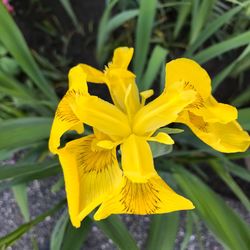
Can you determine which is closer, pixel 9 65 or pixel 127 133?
pixel 127 133

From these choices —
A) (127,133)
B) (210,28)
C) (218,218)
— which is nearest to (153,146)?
(127,133)

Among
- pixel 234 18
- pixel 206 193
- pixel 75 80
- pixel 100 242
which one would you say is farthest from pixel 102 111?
pixel 234 18

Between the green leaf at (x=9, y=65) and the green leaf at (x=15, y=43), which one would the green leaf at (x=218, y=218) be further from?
the green leaf at (x=9, y=65)

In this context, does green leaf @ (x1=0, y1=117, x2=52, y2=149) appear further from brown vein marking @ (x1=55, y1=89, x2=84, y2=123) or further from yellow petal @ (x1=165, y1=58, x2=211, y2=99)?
yellow petal @ (x1=165, y1=58, x2=211, y2=99)

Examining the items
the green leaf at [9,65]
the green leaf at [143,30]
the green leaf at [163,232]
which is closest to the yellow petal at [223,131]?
the green leaf at [163,232]

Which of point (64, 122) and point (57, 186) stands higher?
point (64, 122)

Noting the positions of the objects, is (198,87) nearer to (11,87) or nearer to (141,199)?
(141,199)
